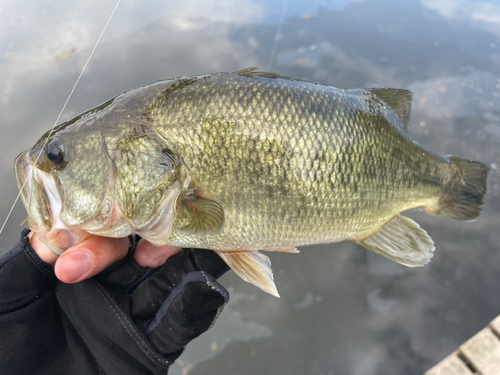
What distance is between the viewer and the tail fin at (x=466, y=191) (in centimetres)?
173

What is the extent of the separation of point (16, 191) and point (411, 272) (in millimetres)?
3107

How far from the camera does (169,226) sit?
1.20 meters

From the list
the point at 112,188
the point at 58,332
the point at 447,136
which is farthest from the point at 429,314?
the point at 58,332

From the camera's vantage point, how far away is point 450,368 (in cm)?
173

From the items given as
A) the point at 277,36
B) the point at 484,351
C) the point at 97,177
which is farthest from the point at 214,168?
the point at 277,36

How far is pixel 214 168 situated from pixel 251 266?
52 centimetres

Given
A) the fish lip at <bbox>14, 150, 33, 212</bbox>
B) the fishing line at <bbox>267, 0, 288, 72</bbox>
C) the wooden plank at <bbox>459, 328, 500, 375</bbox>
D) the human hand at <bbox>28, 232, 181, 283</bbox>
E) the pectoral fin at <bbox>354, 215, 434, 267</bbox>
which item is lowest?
the wooden plank at <bbox>459, 328, 500, 375</bbox>

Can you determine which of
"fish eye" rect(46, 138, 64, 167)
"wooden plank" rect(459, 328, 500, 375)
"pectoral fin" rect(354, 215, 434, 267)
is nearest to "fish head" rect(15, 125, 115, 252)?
"fish eye" rect(46, 138, 64, 167)

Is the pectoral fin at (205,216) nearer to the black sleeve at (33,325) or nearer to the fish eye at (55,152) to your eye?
the fish eye at (55,152)

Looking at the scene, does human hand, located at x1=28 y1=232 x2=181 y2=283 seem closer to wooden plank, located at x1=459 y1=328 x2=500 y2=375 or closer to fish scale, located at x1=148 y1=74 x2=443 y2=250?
fish scale, located at x1=148 y1=74 x2=443 y2=250

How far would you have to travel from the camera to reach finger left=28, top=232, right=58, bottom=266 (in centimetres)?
135

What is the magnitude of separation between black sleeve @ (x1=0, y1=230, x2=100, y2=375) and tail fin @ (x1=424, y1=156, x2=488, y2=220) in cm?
219

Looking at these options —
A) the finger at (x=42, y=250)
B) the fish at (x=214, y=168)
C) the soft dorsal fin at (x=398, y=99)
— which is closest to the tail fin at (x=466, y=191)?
the soft dorsal fin at (x=398, y=99)

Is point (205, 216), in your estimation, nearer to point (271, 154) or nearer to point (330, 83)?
point (271, 154)
